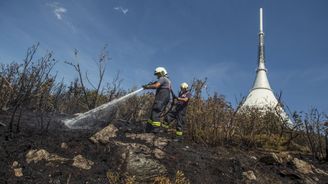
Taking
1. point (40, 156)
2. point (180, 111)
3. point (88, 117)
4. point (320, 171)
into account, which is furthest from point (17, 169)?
point (320, 171)

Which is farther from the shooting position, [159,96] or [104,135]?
[159,96]

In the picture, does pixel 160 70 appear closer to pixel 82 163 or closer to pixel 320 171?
pixel 82 163

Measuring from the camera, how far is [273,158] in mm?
6961

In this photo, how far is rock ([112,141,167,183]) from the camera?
5641mm

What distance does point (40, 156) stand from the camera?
5508mm

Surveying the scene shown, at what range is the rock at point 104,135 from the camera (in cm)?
645

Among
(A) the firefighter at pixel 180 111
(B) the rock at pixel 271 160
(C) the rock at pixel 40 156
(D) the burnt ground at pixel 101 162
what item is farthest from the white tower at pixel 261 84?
(C) the rock at pixel 40 156

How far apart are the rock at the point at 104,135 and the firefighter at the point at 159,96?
4.12 feet

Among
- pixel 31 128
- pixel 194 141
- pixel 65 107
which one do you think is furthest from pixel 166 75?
pixel 65 107

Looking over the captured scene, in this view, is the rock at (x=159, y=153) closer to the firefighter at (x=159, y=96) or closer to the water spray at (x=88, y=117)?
the firefighter at (x=159, y=96)

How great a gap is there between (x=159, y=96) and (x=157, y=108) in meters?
0.38

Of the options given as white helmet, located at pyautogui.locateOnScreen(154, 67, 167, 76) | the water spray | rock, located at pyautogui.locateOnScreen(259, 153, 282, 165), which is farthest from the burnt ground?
white helmet, located at pyautogui.locateOnScreen(154, 67, 167, 76)

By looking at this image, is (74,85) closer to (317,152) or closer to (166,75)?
(166,75)

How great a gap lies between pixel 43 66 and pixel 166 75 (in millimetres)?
3079
